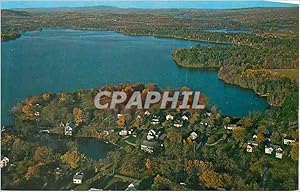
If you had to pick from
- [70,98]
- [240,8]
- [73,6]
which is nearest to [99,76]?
[70,98]

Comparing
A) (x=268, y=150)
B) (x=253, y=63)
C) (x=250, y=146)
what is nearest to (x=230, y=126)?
(x=250, y=146)

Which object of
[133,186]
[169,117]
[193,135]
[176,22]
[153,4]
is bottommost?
[133,186]

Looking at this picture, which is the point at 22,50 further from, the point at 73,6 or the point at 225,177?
the point at 225,177

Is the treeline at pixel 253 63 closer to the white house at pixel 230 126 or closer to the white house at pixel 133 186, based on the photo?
the white house at pixel 230 126

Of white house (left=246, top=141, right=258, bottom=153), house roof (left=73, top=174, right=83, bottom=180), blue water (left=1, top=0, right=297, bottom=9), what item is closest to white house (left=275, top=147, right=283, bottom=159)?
white house (left=246, top=141, right=258, bottom=153)

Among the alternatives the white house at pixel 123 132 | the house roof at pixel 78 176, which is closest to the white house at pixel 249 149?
the white house at pixel 123 132

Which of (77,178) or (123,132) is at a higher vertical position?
(123,132)

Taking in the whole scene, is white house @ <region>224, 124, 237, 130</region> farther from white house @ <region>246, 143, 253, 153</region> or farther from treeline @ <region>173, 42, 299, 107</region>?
treeline @ <region>173, 42, 299, 107</region>

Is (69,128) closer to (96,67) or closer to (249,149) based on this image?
(96,67)
